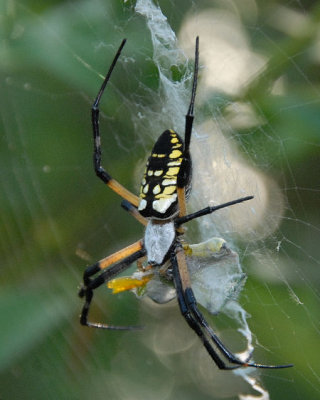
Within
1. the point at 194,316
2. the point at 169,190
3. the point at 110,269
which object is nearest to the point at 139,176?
the point at 110,269

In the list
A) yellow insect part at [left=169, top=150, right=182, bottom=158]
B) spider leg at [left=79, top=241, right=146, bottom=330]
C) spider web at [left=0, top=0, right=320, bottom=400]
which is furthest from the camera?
spider leg at [left=79, top=241, right=146, bottom=330]

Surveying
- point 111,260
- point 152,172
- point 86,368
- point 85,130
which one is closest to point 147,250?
point 111,260

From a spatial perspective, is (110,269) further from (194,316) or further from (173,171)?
(173,171)

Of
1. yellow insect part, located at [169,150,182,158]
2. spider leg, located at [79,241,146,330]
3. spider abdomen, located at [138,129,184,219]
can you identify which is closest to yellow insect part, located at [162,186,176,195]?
spider abdomen, located at [138,129,184,219]

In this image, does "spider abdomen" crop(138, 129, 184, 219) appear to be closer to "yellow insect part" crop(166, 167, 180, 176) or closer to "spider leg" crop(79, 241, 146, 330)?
"yellow insect part" crop(166, 167, 180, 176)

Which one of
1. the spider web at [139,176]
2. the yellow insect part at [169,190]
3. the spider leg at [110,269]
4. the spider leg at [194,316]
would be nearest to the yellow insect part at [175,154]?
the yellow insect part at [169,190]

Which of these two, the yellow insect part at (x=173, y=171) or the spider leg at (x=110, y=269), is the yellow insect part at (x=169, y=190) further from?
the spider leg at (x=110, y=269)

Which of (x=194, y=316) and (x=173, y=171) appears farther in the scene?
(x=194, y=316)
